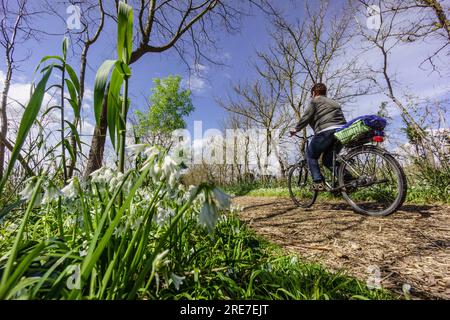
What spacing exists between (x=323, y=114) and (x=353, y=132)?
639 millimetres

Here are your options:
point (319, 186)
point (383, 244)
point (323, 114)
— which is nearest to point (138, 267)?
point (383, 244)

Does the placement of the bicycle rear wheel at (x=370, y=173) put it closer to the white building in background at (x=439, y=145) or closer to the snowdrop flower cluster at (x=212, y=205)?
the white building in background at (x=439, y=145)

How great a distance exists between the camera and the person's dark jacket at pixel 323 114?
2984 millimetres

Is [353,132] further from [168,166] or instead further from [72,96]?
[72,96]

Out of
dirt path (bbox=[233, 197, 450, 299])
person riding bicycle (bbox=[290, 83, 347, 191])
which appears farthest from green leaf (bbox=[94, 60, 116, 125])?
person riding bicycle (bbox=[290, 83, 347, 191])

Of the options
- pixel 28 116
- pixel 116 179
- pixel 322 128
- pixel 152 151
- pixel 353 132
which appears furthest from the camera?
pixel 322 128

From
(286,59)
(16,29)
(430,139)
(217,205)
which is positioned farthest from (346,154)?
(286,59)

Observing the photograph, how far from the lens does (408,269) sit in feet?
4.11

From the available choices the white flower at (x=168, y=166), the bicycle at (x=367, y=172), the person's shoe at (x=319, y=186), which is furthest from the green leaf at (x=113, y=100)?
the person's shoe at (x=319, y=186)

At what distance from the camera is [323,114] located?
120 inches

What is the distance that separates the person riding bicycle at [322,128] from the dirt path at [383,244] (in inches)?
29.5

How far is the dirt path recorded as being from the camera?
1160mm
